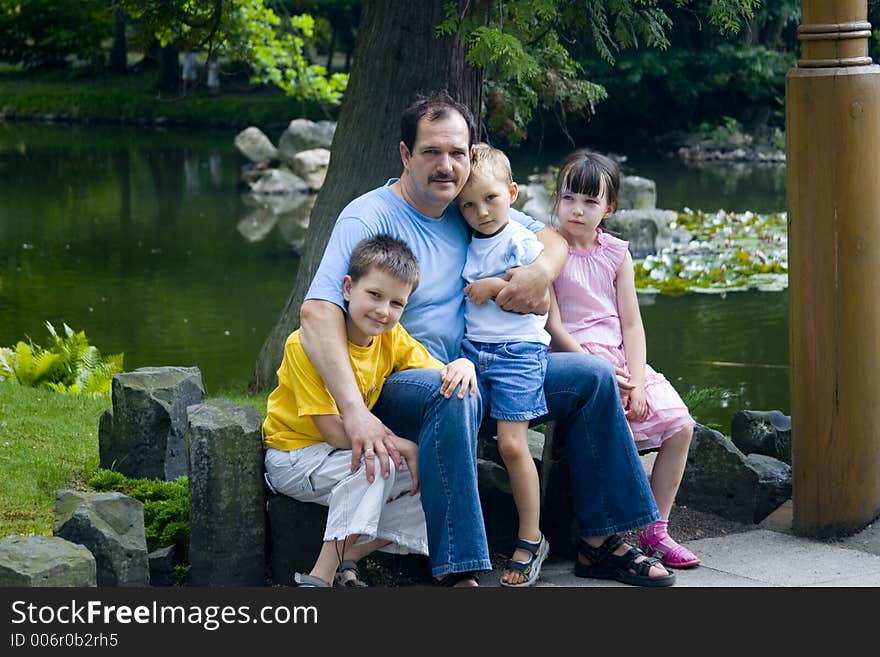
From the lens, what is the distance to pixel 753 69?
2717cm

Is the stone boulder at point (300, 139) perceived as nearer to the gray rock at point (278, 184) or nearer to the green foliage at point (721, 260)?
the gray rock at point (278, 184)

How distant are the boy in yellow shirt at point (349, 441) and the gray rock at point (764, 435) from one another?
81.5 inches

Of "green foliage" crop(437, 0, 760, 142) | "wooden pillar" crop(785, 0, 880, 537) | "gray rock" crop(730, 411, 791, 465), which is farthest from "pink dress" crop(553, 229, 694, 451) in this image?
"gray rock" crop(730, 411, 791, 465)

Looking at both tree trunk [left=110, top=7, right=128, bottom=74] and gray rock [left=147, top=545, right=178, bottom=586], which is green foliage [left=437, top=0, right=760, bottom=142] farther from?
tree trunk [left=110, top=7, right=128, bottom=74]

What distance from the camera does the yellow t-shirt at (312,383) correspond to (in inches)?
147

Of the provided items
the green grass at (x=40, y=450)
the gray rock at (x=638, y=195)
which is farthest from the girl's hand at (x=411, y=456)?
the gray rock at (x=638, y=195)

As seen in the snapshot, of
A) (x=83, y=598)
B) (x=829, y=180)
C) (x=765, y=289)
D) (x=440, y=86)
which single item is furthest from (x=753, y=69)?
(x=83, y=598)

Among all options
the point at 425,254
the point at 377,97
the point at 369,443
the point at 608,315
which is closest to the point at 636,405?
the point at 608,315

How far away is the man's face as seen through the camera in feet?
12.9

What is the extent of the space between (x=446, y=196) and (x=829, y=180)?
127 centimetres

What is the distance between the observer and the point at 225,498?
12.2ft

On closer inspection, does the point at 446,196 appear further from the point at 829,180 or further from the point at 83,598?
the point at 83,598

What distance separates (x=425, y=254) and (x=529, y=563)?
3.36 feet

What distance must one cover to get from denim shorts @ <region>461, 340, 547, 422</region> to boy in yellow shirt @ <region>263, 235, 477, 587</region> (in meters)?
0.17
